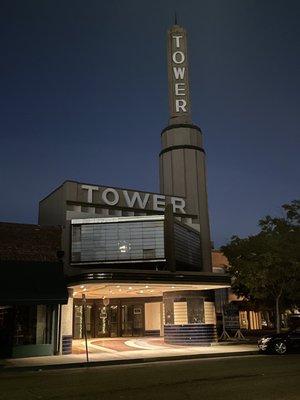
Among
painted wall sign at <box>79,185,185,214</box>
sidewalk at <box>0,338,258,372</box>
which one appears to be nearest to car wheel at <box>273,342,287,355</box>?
sidewalk at <box>0,338,258,372</box>

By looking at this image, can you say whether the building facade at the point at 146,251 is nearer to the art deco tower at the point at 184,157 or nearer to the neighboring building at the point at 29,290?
the art deco tower at the point at 184,157

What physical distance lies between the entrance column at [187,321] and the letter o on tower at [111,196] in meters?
6.72

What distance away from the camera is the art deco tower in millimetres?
32125

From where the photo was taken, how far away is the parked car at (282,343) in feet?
69.1

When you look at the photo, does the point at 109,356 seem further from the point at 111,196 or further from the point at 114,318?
the point at 114,318

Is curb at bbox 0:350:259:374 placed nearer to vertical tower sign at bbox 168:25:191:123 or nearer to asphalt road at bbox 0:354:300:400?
asphalt road at bbox 0:354:300:400

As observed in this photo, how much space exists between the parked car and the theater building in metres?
5.32

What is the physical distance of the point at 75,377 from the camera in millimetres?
14352

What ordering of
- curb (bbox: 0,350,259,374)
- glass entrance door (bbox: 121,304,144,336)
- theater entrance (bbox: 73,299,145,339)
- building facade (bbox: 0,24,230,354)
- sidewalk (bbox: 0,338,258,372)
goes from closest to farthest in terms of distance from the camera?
1. curb (bbox: 0,350,259,374)
2. sidewalk (bbox: 0,338,258,372)
3. building facade (bbox: 0,24,230,354)
4. theater entrance (bbox: 73,299,145,339)
5. glass entrance door (bbox: 121,304,144,336)

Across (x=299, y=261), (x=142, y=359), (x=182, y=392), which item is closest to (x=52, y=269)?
(x=142, y=359)

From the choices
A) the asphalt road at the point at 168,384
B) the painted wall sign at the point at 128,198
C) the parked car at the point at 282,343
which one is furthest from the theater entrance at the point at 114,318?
the asphalt road at the point at 168,384

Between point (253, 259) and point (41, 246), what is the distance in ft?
48.4

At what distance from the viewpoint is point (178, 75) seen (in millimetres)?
36344

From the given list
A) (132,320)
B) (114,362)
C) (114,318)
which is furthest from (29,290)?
(132,320)
